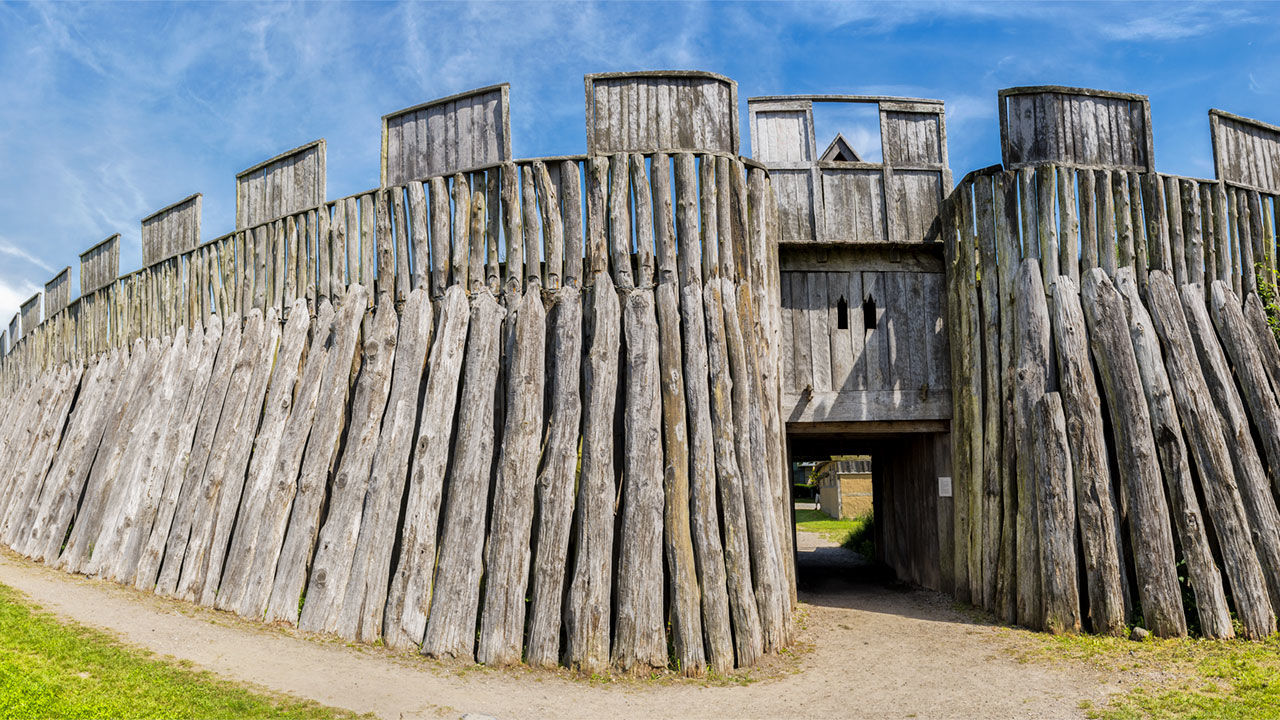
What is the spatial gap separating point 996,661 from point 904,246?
5.57m

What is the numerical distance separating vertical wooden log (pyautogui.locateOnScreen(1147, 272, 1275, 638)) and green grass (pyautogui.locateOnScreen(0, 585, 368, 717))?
8611 millimetres

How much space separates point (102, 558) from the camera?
10859 millimetres

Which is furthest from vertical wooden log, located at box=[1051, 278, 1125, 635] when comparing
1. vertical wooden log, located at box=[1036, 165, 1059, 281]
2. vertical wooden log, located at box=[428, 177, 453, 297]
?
vertical wooden log, located at box=[428, 177, 453, 297]

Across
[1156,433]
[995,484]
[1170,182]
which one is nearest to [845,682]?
[995,484]

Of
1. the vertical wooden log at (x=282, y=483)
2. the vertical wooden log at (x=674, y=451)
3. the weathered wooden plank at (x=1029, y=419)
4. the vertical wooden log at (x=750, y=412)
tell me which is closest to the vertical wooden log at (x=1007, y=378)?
the weathered wooden plank at (x=1029, y=419)

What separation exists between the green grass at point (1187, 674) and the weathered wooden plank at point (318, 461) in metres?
7.43

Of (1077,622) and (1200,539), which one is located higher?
(1200,539)

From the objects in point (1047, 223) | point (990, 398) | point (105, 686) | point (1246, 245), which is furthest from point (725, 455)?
point (1246, 245)

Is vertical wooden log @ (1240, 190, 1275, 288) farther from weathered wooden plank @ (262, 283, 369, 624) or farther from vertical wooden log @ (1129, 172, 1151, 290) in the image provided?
weathered wooden plank @ (262, 283, 369, 624)

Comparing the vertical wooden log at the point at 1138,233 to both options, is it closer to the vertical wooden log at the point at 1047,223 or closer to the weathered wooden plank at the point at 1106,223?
the weathered wooden plank at the point at 1106,223

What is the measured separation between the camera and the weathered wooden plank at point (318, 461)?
9000 millimetres

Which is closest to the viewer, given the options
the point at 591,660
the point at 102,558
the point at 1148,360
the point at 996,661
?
the point at 591,660

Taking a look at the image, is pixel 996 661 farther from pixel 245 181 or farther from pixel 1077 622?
pixel 245 181

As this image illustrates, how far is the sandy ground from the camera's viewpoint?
6977mm
